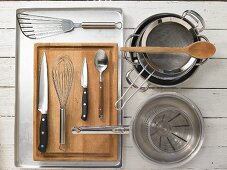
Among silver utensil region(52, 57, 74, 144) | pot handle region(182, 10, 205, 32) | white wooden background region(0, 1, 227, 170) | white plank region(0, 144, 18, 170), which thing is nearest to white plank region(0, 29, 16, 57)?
white wooden background region(0, 1, 227, 170)

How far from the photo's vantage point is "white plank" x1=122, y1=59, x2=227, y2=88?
2.95 ft

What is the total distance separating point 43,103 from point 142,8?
359 millimetres

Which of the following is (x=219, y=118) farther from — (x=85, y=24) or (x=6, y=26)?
(x=6, y=26)

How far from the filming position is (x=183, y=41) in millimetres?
857

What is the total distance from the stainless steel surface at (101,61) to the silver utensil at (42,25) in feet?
0.24

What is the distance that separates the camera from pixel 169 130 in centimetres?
87

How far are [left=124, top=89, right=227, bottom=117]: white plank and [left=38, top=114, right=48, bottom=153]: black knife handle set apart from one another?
0.21 metres

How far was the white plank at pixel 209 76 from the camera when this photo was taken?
898mm

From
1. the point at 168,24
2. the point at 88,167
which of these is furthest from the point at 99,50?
the point at 88,167

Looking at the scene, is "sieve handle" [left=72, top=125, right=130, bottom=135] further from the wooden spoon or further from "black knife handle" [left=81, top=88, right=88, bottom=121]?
the wooden spoon

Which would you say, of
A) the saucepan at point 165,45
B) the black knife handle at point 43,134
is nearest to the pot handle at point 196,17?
the saucepan at point 165,45

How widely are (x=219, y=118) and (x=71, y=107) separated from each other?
1.27 feet

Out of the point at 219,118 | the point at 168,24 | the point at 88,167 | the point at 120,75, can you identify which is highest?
the point at 168,24

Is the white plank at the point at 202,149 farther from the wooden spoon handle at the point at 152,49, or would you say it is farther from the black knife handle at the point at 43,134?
the wooden spoon handle at the point at 152,49
